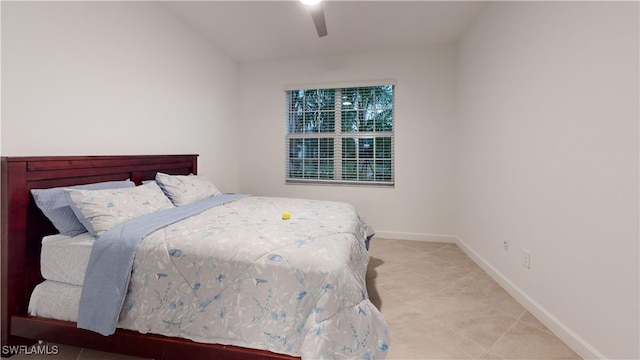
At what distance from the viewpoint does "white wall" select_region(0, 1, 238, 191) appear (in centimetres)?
167

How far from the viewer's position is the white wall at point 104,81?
167cm

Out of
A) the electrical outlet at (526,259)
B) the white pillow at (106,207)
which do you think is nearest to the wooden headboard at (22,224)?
the white pillow at (106,207)

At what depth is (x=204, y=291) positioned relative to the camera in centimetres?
132

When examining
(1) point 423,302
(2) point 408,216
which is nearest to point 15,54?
(1) point 423,302

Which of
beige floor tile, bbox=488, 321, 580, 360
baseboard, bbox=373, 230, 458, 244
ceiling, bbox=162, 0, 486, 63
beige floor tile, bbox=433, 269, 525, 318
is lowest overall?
beige floor tile, bbox=488, 321, 580, 360

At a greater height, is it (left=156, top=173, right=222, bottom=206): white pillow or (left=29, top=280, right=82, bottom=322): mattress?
(left=156, top=173, right=222, bottom=206): white pillow

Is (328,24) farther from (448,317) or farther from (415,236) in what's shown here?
(448,317)

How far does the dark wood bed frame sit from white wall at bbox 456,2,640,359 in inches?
66.6

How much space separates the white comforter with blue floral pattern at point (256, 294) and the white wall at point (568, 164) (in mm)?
1200

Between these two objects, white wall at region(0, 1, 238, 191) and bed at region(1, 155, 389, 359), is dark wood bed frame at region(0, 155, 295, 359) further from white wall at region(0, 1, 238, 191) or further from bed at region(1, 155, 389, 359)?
white wall at region(0, 1, 238, 191)

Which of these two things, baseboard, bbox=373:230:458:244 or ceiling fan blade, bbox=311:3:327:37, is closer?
ceiling fan blade, bbox=311:3:327:37

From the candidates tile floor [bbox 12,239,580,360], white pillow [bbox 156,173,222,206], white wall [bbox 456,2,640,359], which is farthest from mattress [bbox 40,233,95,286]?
white wall [bbox 456,2,640,359]

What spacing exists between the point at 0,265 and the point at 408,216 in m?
3.79

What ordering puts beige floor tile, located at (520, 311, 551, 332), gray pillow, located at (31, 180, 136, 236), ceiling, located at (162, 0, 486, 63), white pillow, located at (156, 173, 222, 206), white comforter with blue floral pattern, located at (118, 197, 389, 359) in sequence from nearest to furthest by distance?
1. white comforter with blue floral pattern, located at (118, 197, 389, 359)
2. gray pillow, located at (31, 180, 136, 236)
3. beige floor tile, located at (520, 311, 551, 332)
4. white pillow, located at (156, 173, 222, 206)
5. ceiling, located at (162, 0, 486, 63)
